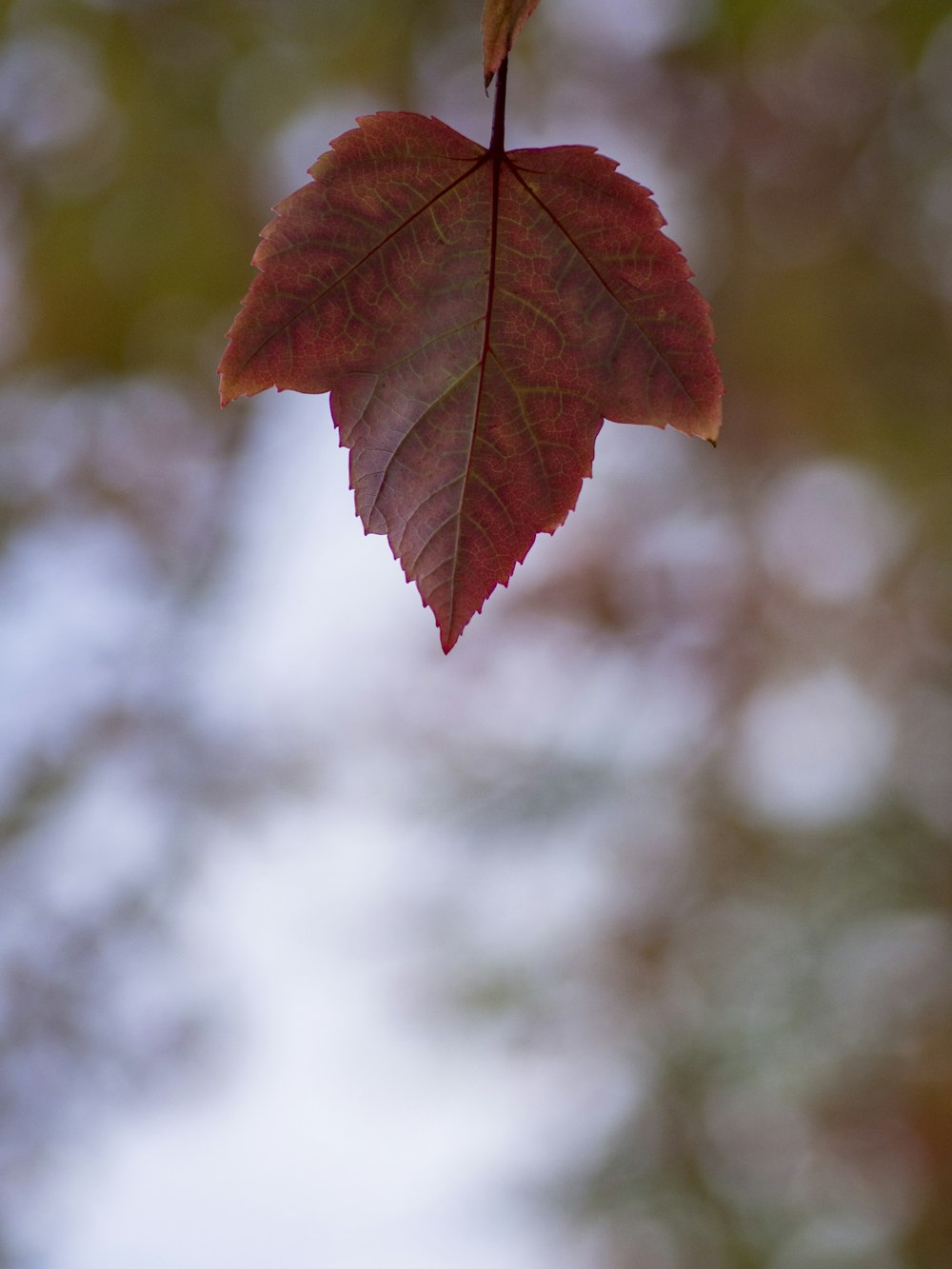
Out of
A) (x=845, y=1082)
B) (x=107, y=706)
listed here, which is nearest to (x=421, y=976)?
(x=845, y=1082)

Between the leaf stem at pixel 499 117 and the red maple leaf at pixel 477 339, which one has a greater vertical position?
the leaf stem at pixel 499 117

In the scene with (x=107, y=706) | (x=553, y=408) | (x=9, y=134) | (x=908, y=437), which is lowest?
(x=553, y=408)

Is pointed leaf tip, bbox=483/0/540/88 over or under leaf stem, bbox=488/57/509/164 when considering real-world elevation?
under

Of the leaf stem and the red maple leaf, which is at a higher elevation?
the leaf stem

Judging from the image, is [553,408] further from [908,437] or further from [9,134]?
[908,437]
